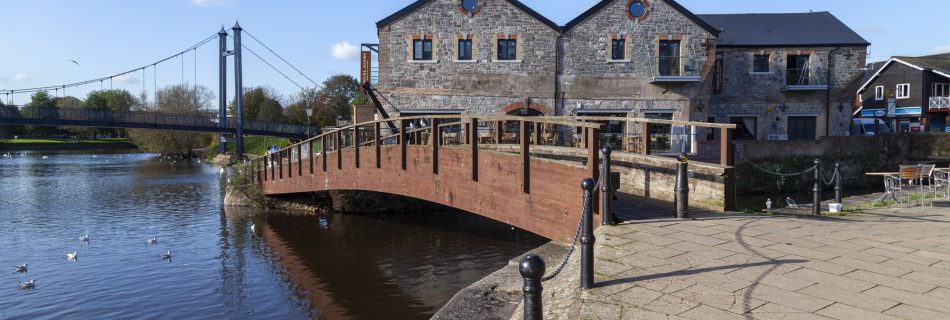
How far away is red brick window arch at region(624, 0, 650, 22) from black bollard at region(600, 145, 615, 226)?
64.9 feet

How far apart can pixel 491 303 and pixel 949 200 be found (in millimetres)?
9673

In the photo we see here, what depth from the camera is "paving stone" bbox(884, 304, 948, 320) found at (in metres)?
4.88

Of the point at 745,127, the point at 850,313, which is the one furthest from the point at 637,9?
the point at 850,313

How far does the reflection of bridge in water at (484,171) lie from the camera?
31.3 feet

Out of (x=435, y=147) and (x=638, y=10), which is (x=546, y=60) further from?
(x=435, y=147)

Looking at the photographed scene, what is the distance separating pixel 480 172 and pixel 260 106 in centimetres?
6503

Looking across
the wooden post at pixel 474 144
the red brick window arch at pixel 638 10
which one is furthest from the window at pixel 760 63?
the wooden post at pixel 474 144

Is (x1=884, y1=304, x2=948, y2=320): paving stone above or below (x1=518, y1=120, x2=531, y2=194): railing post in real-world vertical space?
below

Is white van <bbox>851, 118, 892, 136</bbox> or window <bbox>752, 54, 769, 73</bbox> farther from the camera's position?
white van <bbox>851, 118, 892, 136</bbox>

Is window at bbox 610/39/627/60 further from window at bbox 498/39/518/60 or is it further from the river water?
the river water

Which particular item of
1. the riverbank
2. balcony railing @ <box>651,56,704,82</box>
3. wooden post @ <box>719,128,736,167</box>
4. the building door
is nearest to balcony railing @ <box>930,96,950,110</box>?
the building door

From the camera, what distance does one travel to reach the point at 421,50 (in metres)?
26.0

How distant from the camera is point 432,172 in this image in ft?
44.3

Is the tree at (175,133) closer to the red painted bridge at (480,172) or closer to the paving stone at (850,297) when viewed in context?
the red painted bridge at (480,172)
